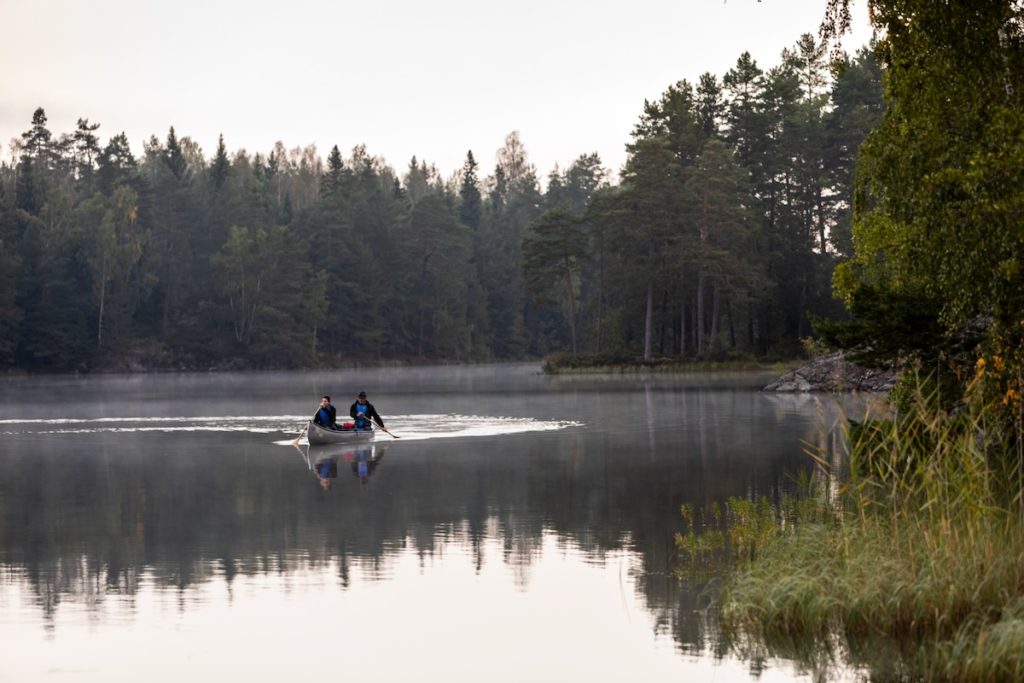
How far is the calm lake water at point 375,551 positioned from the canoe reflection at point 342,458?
152mm

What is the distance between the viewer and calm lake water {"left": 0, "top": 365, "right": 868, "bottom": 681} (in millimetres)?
11945

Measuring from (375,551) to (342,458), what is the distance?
594 inches

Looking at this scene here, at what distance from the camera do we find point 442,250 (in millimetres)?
144375

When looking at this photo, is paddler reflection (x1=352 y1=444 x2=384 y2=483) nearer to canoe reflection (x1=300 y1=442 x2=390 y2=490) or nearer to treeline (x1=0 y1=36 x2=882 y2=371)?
canoe reflection (x1=300 y1=442 x2=390 y2=490)

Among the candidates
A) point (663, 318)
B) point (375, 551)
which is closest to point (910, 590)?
point (375, 551)

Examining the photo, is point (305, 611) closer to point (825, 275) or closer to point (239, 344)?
point (825, 275)

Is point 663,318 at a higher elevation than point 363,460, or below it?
higher

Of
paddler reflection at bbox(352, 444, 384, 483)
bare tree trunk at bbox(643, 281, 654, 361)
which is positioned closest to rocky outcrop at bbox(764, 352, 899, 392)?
paddler reflection at bbox(352, 444, 384, 483)

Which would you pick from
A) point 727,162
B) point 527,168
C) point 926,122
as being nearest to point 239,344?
point 727,162

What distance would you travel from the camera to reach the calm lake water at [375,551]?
11.9m

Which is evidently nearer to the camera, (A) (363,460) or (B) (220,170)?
(A) (363,460)

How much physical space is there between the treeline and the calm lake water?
4298cm

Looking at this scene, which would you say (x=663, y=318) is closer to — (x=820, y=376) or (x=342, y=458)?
(x=820, y=376)

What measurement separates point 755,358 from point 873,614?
7927 centimetres
